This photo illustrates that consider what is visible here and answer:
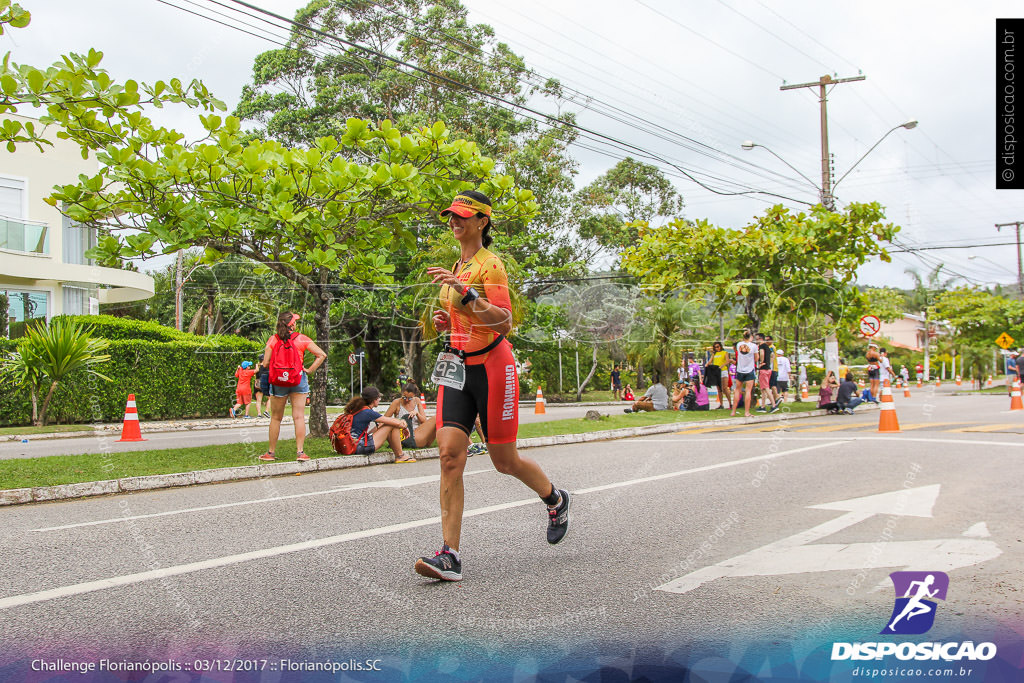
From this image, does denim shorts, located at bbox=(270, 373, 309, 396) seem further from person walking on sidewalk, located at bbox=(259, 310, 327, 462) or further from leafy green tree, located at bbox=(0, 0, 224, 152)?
Answer: leafy green tree, located at bbox=(0, 0, 224, 152)

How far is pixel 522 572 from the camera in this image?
14.1ft

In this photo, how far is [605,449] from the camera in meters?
11.1

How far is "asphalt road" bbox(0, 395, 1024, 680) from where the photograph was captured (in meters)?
3.18

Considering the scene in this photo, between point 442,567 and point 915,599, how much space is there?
2.27 m

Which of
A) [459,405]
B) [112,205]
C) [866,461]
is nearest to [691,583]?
[459,405]

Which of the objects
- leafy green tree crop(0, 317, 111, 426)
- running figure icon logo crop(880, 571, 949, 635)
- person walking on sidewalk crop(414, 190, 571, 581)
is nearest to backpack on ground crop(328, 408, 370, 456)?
person walking on sidewalk crop(414, 190, 571, 581)

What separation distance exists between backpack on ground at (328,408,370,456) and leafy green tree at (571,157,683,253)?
21810mm

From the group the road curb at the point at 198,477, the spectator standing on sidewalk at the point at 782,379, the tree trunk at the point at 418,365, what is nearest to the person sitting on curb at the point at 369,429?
the road curb at the point at 198,477

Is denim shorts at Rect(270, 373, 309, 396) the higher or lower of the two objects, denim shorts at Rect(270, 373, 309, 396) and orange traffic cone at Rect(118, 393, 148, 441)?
the higher

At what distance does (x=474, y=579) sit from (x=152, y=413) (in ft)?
58.9

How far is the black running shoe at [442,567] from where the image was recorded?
4.03m

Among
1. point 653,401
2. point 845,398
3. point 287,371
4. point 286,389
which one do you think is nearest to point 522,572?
point 287,371

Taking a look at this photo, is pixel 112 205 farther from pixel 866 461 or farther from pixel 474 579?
pixel 866 461

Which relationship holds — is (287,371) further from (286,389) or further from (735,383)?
(735,383)
